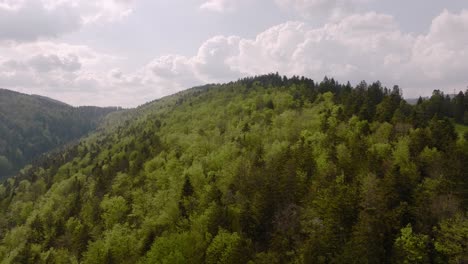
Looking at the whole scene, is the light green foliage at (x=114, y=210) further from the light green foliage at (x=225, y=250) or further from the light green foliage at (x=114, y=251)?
the light green foliage at (x=225, y=250)

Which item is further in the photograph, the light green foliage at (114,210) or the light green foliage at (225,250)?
the light green foliage at (114,210)

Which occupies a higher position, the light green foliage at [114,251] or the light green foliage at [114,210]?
the light green foliage at [114,210]

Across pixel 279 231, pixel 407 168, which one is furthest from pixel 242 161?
pixel 407 168

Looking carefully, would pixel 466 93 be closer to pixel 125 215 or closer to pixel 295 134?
pixel 295 134

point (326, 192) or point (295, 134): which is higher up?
point (295, 134)

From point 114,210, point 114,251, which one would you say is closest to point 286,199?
point 114,251

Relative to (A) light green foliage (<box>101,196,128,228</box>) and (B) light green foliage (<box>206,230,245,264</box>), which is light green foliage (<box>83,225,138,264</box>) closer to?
(B) light green foliage (<box>206,230,245,264</box>)

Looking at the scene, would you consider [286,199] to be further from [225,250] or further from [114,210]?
[114,210]

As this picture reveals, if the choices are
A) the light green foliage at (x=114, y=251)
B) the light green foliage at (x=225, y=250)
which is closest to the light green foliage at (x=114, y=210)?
the light green foliage at (x=114, y=251)

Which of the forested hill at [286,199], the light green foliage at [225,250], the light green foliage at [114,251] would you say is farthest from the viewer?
the light green foliage at [114,251]
